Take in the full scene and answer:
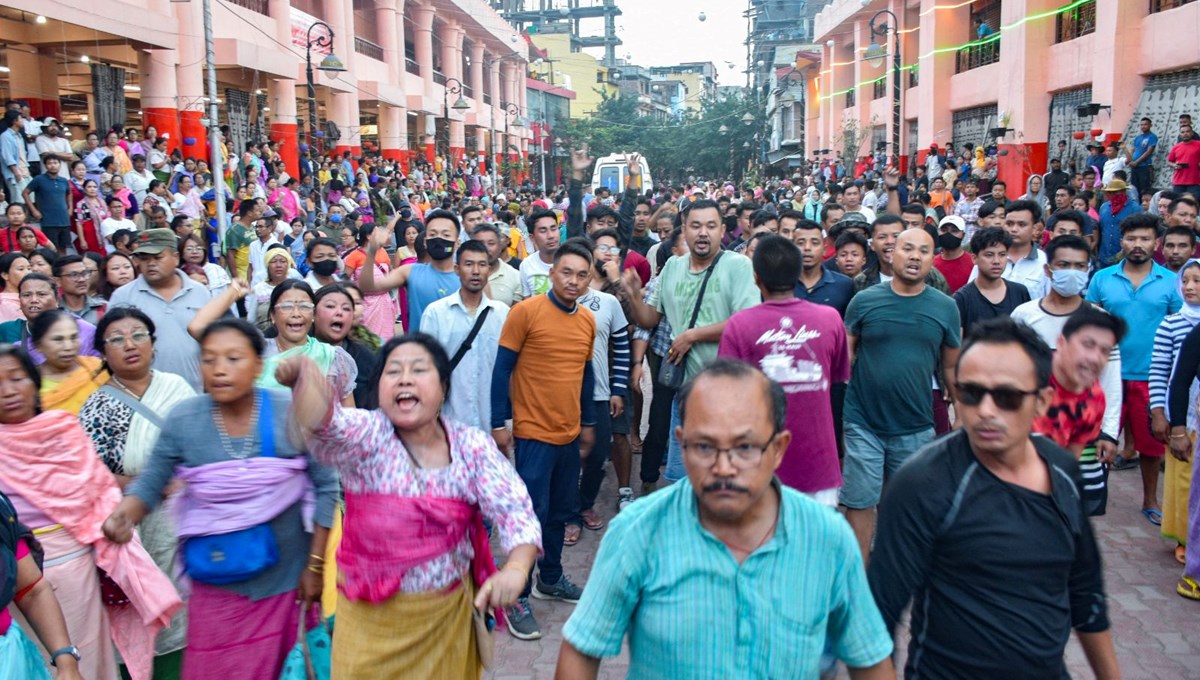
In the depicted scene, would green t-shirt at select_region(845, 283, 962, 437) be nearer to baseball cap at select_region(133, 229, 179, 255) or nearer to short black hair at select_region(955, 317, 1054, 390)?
short black hair at select_region(955, 317, 1054, 390)

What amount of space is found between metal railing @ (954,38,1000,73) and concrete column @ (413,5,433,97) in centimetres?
1850

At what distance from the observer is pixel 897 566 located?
2.64 m

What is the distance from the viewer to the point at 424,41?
122 ft

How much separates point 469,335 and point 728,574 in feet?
11.4

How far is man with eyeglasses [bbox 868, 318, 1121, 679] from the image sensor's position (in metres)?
2.60

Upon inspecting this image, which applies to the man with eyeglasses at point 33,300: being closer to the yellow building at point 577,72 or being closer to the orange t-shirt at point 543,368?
the orange t-shirt at point 543,368

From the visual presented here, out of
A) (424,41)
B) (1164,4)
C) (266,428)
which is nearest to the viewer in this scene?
(266,428)

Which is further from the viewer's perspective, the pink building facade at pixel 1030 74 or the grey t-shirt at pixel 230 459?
the pink building facade at pixel 1030 74

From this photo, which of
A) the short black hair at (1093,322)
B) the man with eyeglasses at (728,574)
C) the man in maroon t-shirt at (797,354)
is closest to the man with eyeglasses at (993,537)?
the man with eyeglasses at (728,574)

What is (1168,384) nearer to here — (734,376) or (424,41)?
(734,376)

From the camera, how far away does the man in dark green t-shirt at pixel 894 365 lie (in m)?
4.89

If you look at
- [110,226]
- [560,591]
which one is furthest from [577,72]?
[560,591]

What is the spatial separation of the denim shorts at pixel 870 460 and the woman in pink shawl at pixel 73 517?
3041mm

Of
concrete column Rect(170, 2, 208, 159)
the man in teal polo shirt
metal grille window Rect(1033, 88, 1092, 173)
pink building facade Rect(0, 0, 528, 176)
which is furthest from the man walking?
metal grille window Rect(1033, 88, 1092, 173)
